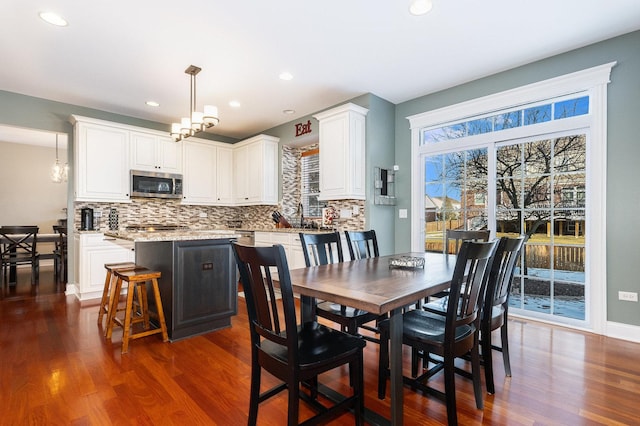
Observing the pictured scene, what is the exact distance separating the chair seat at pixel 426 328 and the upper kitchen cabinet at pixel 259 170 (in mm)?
3993

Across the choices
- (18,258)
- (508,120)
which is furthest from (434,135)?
(18,258)

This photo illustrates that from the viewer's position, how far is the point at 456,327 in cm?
169

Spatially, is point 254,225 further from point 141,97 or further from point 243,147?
point 141,97

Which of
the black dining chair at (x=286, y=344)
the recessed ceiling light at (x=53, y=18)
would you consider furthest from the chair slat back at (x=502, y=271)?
the recessed ceiling light at (x=53, y=18)

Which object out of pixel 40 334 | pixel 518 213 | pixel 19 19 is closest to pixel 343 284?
pixel 518 213

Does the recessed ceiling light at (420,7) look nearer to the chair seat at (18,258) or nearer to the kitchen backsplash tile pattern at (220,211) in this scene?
the kitchen backsplash tile pattern at (220,211)

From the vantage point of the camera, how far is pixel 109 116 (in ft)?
16.4

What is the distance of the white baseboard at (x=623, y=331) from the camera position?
2846 millimetres

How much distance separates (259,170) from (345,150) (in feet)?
6.57

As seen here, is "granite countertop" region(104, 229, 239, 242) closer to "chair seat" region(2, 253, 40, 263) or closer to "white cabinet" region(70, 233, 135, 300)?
"white cabinet" region(70, 233, 135, 300)

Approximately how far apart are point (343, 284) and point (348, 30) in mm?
2351

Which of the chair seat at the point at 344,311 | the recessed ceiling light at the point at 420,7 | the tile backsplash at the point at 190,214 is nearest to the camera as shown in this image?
the chair seat at the point at 344,311

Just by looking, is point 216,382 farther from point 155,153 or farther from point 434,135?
point 155,153

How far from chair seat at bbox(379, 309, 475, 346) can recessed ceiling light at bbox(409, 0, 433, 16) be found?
2326 millimetres
